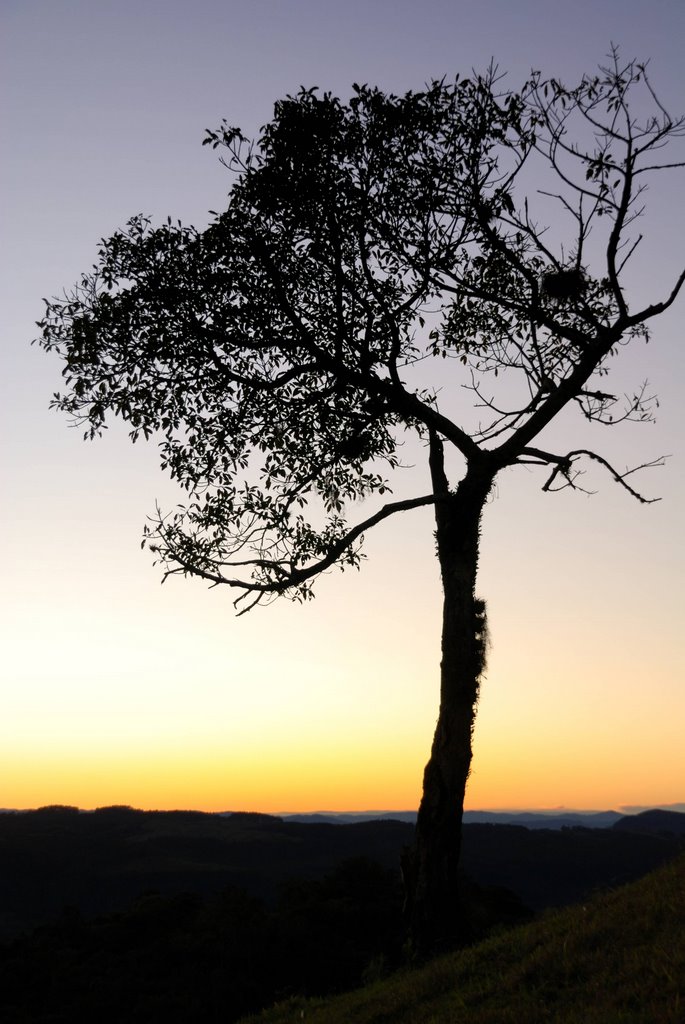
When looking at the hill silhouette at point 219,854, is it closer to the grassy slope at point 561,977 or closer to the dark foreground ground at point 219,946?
the dark foreground ground at point 219,946

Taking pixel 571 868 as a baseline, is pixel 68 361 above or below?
above

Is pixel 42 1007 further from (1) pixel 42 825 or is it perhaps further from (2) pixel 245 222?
(1) pixel 42 825

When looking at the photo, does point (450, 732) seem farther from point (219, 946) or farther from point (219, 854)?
point (219, 854)

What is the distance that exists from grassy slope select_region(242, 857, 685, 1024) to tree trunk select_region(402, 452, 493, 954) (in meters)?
1.46

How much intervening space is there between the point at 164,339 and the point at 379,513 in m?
6.65

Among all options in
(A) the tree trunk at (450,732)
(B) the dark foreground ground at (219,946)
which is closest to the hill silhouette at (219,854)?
(B) the dark foreground ground at (219,946)

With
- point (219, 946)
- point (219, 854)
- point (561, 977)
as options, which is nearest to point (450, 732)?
point (561, 977)

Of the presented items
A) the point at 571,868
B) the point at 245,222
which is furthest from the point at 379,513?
the point at 571,868

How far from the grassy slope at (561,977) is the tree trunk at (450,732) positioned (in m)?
1.46

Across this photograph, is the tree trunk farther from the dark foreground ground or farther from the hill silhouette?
the hill silhouette

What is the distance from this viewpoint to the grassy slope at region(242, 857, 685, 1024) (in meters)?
11.5

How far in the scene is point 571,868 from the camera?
91.7 meters

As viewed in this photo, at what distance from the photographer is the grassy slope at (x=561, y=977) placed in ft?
37.8

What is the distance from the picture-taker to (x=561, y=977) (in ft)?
43.6
